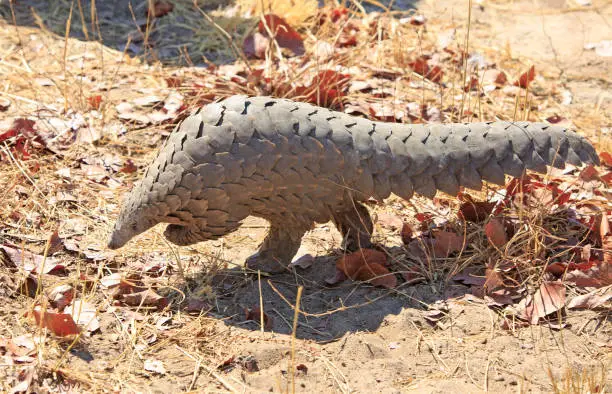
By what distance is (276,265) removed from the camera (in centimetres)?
344

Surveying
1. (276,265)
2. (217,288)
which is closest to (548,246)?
(276,265)

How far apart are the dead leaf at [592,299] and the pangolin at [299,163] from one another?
0.54 m

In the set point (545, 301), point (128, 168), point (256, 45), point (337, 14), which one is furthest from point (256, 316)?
point (337, 14)

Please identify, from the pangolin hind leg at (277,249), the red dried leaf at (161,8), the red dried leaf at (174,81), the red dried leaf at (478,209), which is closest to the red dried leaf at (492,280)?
the red dried leaf at (478,209)

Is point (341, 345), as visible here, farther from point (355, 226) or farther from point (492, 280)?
point (492, 280)

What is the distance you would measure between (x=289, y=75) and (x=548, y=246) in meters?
2.09

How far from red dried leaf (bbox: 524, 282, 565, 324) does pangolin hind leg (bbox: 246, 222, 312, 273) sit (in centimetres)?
98

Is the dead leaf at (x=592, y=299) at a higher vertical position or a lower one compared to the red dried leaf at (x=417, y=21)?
lower

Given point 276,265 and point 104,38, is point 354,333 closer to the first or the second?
point 276,265

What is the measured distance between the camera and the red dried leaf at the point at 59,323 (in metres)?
2.92

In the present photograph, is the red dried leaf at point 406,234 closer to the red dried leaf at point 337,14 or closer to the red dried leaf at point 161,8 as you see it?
the red dried leaf at point 337,14

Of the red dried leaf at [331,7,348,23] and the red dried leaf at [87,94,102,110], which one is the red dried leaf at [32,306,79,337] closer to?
the red dried leaf at [87,94,102,110]

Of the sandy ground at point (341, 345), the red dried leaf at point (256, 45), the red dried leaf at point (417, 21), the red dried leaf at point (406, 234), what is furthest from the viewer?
the red dried leaf at point (417, 21)

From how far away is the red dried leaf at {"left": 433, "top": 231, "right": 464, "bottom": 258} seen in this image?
11.4 feet
